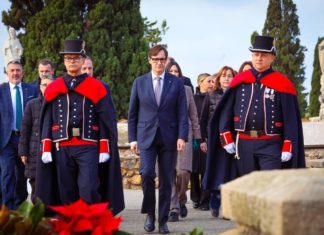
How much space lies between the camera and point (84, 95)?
312 inches

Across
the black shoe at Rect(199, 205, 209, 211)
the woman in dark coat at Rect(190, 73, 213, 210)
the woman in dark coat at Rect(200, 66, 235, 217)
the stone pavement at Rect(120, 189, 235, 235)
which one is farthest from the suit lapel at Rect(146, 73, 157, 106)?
the black shoe at Rect(199, 205, 209, 211)

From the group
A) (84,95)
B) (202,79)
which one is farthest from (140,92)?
(202,79)

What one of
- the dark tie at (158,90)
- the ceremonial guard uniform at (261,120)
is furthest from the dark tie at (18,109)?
the ceremonial guard uniform at (261,120)

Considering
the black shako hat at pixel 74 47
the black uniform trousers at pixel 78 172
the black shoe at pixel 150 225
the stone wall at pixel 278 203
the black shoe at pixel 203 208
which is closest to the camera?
the stone wall at pixel 278 203

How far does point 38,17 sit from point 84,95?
79.2 ft

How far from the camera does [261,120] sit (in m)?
8.00

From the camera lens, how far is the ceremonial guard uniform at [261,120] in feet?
26.2

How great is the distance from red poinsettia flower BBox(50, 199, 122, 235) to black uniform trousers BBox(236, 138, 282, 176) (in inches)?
179

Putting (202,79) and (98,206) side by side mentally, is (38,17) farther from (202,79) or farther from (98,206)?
(98,206)

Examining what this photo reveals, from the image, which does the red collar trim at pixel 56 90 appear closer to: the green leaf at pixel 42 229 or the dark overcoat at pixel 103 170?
the dark overcoat at pixel 103 170

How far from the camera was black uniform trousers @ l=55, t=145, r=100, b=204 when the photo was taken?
7.84m

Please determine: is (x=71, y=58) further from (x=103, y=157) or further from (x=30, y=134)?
(x=30, y=134)

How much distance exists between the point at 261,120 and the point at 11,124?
376 centimetres

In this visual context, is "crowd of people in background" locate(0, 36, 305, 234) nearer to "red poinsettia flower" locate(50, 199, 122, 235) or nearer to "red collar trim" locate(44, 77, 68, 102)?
"red collar trim" locate(44, 77, 68, 102)
